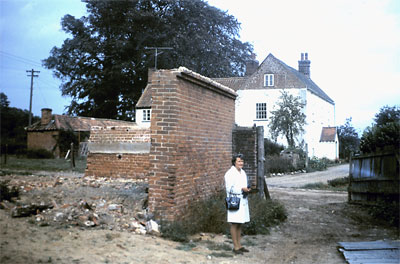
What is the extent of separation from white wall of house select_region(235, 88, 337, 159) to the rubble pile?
24774 mm

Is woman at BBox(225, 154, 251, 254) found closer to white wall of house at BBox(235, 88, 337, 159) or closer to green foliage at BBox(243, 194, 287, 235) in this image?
green foliage at BBox(243, 194, 287, 235)

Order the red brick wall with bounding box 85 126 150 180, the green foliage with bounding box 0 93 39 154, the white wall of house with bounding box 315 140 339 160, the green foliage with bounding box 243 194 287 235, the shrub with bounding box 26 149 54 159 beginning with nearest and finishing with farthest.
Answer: the green foliage with bounding box 243 194 287 235 < the red brick wall with bounding box 85 126 150 180 < the shrub with bounding box 26 149 54 159 < the white wall of house with bounding box 315 140 339 160 < the green foliage with bounding box 0 93 39 154

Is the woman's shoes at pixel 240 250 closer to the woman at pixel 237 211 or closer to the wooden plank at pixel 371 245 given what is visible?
the woman at pixel 237 211

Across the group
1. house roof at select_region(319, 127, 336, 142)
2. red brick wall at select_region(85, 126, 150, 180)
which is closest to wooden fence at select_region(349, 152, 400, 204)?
red brick wall at select_region(85, 126, 150, 180)

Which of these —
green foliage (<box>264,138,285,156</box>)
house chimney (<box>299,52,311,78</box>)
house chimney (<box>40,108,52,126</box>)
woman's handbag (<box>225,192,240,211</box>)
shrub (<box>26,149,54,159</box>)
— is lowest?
woman's handbag (<box>225,192,240,211</box>)

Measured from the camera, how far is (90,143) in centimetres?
1224

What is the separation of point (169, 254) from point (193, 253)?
468 mm

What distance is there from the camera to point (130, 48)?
118ft

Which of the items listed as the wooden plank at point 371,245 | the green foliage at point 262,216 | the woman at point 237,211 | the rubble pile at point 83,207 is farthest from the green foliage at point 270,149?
the woman at point 237,211

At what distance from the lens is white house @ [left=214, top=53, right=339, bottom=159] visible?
3197cm

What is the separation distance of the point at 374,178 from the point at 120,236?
721 centimetres

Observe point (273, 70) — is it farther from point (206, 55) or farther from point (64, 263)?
point (64, 263)

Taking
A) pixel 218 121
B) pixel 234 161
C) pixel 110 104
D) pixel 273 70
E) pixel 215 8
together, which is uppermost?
pixel 215 8

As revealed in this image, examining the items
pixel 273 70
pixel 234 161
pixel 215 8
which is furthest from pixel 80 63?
pixel 234 161
